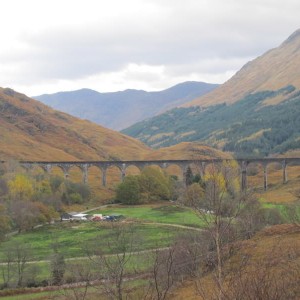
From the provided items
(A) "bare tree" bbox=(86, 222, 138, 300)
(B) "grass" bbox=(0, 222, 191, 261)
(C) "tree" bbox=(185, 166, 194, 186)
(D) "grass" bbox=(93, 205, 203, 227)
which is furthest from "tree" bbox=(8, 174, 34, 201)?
(C) "tree" bbox=(185, 166, 194, 186)

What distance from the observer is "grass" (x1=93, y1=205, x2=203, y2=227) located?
82.3 metres

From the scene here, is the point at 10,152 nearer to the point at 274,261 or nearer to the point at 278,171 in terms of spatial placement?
the point at 278,171

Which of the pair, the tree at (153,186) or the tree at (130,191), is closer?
the tree at (130,191)

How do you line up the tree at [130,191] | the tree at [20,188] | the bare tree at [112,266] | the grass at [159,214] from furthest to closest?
the tree at [130,191], the tree at [20,188], the grass at [159,214], the bare tree at [112,266]

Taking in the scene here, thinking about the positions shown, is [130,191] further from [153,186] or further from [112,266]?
[112,266]

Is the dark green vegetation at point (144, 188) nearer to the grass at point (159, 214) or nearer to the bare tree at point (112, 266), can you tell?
the grass at point (159, 214)

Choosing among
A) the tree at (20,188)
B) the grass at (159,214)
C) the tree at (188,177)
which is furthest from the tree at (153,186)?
the tree at (20,188)

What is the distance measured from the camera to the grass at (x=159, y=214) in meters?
82.3

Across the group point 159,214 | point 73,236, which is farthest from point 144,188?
point 73,236

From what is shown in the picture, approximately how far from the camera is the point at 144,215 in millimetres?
92750

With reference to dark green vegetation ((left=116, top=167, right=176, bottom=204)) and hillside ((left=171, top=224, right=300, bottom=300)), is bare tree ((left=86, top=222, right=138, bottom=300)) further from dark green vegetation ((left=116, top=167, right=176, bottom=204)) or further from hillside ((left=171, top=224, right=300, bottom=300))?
dark green vegetation ((left=116, top=167, right=176, bottom=204))

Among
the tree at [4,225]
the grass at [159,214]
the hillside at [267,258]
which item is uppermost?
the hillside at [267,258]

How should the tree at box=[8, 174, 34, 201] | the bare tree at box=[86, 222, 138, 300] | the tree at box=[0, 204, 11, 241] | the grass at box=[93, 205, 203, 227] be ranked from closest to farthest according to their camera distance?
the bare tree at box=[86, 222, 138, 300] < the tree at box=[0, 204, 11, 241] < the grass at box=[93, 205, 203, 227] < the tree at box=[8, 174, 34, 201]

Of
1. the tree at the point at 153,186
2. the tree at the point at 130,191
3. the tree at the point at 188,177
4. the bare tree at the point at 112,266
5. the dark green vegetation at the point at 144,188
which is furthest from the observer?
the tree at the point at 188,177
